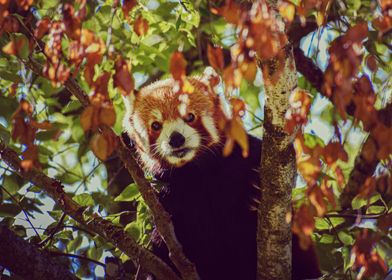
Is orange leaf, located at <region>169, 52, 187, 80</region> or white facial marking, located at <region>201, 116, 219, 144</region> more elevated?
white facial marking, located at <region>201, 116, 219, 144</region>

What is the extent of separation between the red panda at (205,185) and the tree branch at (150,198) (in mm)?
883

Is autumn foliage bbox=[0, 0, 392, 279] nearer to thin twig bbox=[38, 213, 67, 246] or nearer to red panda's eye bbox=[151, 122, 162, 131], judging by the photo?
thin twig bbox=[38, 213, 67, 246]

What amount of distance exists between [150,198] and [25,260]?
684 mm

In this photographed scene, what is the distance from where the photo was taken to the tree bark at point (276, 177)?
2.69 meters

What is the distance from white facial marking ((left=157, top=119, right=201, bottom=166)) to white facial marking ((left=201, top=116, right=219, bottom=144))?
152 millimetres

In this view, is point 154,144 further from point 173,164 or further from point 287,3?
point 287,3

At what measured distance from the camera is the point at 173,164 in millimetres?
4293

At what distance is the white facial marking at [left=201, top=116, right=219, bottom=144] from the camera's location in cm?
441

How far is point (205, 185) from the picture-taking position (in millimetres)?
4355

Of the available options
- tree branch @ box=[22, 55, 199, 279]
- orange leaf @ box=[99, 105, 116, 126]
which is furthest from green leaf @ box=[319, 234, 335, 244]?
orange leaf @ box=[99, 105, 116, 126]

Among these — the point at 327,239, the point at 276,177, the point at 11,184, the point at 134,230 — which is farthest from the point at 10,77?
the point at 327,239

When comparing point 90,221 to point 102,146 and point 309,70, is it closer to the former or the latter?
point 102,146

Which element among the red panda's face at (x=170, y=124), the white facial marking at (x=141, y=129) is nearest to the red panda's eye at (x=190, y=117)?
the red panda's face at (x=170, y=124)

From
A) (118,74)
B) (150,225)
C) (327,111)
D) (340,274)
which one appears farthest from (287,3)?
(327,111)
